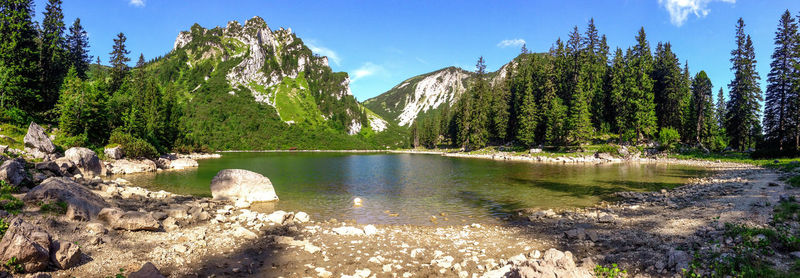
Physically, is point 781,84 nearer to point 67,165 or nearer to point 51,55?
point 67,165

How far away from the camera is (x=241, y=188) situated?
2341 cm

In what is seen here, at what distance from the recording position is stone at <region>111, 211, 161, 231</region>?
39.4 feet

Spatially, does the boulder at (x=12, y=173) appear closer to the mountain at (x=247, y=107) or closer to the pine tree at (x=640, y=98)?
the pine tree at (x=640, y=98)

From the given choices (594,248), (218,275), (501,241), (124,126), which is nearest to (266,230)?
(218,275)

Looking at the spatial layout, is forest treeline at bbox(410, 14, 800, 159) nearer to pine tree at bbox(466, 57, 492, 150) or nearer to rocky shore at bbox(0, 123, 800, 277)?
pine tree at bbox(466, 57, 492, 150)

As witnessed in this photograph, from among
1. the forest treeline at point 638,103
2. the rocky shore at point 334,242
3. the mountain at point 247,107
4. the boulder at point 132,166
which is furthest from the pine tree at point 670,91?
the mountain at point 247,107

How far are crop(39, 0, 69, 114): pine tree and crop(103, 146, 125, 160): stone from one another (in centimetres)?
1346

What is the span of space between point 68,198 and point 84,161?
2428 cm

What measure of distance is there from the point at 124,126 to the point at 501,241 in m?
61.6

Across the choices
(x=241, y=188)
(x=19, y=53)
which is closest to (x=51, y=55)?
(x=19, y=53)

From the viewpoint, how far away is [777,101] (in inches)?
2035

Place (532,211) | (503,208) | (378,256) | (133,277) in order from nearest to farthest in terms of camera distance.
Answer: (133,277), (378,256), (532,211), (503,208)

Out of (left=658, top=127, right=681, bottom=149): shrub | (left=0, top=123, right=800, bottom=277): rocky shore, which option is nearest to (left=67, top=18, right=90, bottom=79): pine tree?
(left=0, top=123, right=800, bottom=277): rocky shore

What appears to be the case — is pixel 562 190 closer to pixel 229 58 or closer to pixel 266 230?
pixel 266 230
